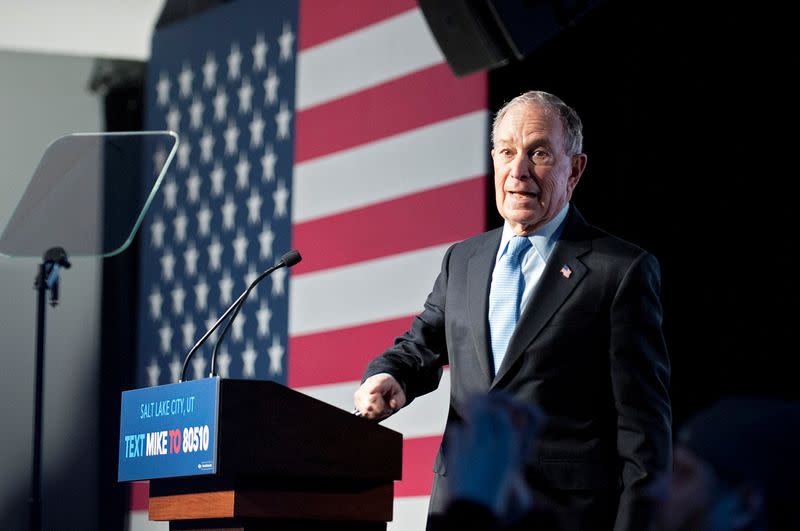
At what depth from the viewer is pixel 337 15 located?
14.5 ft

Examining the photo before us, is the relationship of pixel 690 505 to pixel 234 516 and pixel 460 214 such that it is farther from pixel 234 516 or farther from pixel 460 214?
pixel 460 214

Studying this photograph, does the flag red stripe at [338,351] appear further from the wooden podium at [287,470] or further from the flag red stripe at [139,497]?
the wooden podium at [287,470]

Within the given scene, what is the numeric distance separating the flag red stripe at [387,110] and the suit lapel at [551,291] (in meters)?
1.50

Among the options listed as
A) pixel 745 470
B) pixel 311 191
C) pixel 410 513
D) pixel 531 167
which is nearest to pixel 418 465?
pixel 410 513

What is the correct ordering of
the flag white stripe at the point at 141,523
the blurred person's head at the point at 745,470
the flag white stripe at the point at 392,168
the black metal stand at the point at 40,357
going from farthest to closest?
the flag white stripe at the point at 141,523 → the flag white stripe at the point at 392,168 → the black metal stand at the point at 40,357 → the blurred person's head at the point at 745,470

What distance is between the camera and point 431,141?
3949 millimetres

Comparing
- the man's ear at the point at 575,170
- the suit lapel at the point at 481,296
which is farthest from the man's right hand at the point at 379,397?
the man's ear at the point at 575,170

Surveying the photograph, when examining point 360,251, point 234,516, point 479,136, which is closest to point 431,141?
point 479,136

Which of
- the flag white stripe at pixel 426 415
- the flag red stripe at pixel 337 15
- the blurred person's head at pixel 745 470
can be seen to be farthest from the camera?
the flag red stripe at pixel 337 15

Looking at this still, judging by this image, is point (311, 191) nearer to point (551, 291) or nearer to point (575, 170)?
point (575, 170)

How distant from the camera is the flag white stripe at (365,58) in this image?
13.4 feet

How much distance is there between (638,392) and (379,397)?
49 centimetres

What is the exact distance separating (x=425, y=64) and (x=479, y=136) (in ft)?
1.33

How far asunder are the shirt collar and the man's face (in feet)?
0.04
